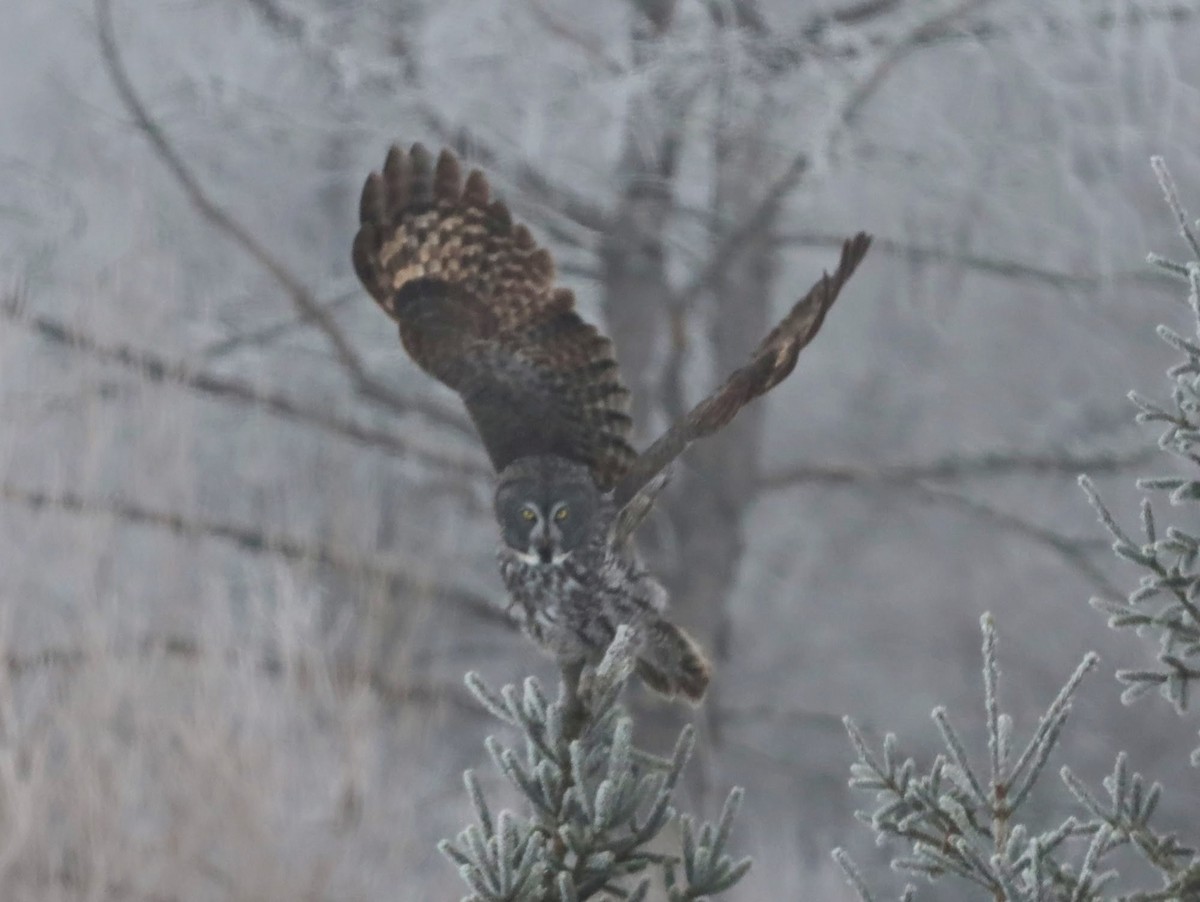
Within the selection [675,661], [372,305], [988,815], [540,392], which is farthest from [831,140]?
[988,815]

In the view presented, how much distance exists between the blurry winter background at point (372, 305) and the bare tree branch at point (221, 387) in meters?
0.02

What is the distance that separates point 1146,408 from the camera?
1.46 m

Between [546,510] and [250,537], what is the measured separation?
157 inches

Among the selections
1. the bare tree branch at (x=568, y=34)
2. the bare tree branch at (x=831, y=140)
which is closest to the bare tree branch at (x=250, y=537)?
the bare tree branch at (x=831, y=140)

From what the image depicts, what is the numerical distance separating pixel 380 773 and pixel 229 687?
1.82 ft

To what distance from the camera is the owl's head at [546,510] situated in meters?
1.73

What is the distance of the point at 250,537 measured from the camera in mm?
5598

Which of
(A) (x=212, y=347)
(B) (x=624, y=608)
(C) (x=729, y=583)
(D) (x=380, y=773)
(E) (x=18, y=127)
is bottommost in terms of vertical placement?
(B) (x=624, y=608)

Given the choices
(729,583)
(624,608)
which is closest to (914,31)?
(729,583)

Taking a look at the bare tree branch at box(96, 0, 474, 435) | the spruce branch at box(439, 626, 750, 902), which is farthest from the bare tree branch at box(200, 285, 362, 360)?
the spruce branch at box(439, 626, 750, 902)

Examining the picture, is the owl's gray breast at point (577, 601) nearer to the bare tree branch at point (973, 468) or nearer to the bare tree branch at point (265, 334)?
the bare tree branch at point (265, 334)

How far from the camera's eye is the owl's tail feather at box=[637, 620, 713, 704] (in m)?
1.79

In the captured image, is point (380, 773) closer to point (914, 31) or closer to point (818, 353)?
point (914, 31)

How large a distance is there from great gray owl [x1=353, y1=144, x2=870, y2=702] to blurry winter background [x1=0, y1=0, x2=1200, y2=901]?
2857 millimetres
